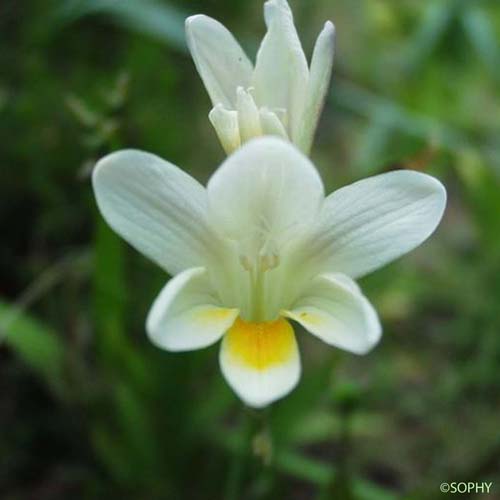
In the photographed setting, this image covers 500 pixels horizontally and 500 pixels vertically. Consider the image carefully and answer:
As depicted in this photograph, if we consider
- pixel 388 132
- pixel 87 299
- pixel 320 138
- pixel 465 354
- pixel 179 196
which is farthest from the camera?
pixel 320 138

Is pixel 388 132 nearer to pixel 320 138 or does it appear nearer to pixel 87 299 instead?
pixel 320 138

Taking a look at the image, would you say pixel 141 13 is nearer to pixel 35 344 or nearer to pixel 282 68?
pixel 35 344

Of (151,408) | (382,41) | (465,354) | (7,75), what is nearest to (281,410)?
(151,408)

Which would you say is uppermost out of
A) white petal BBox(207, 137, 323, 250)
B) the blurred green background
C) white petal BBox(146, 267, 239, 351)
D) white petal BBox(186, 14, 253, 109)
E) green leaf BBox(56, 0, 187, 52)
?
white petal BBox(186, 14, 253, 109)

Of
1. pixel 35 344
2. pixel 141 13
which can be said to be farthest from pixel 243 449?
pixel 141 13

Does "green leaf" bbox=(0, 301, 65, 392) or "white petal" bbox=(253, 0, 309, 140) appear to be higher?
"white petal" bbox=(253, 0, 309, 140)

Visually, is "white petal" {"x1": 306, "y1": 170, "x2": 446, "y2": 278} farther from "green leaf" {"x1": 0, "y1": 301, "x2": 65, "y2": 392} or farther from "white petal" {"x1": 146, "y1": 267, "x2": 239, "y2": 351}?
"green leaf" {"x1": 0, "y1": 301, "x2": 65, "y2": 392}

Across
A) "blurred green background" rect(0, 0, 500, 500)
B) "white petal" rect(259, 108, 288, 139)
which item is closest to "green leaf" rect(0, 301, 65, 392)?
"blurred green background" rect(0, 0, 500, 500)
